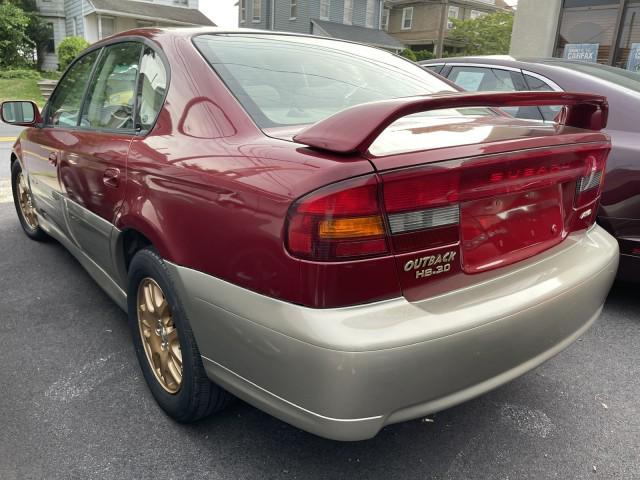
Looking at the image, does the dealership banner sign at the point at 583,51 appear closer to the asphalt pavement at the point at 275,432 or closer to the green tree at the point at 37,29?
the asphalt pavement at the point at 275,432

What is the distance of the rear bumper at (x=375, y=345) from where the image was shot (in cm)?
150

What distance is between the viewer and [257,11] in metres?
29.5

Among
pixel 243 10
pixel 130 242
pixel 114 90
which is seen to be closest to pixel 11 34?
pixel 243 10

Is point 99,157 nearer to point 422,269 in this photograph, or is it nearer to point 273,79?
point 273,79

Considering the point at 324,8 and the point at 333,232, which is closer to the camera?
the point at 333,232

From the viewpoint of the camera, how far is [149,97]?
2.40 m

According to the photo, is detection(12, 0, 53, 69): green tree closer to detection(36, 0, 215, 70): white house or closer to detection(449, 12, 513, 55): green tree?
detection(36, 0, 215, 70): white house

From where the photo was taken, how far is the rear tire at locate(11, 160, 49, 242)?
440cm

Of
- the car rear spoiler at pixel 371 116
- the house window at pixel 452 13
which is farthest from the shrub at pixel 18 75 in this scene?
the house window at pixel 452 13

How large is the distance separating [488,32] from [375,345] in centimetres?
3791

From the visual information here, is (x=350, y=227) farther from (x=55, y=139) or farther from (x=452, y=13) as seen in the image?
(x=452, y=13)

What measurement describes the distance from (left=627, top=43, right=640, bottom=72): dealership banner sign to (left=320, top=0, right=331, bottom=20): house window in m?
19.9

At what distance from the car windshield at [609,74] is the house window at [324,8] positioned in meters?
26.0

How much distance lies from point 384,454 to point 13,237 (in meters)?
4.00
